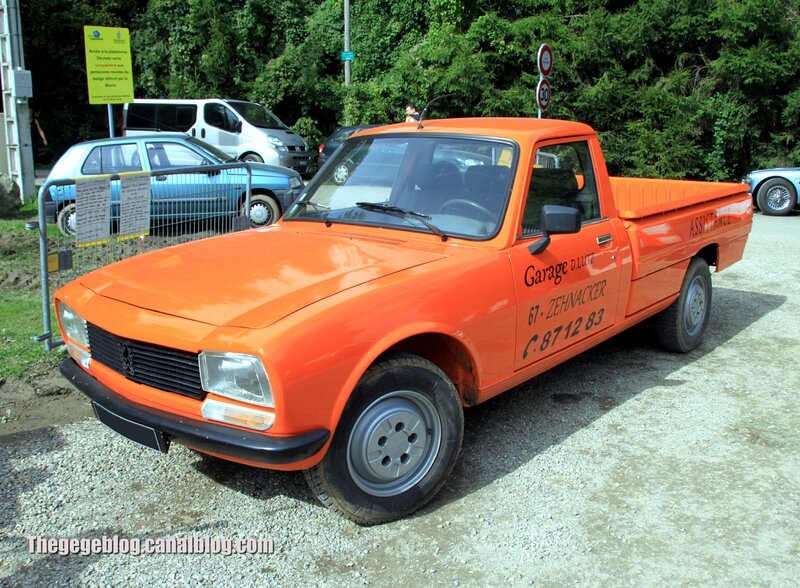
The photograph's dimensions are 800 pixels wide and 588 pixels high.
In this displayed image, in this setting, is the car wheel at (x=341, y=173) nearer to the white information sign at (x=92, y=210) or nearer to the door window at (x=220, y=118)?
the white information sign at (x=92, y=210)

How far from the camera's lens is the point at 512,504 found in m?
3.66

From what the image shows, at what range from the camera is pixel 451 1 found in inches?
881

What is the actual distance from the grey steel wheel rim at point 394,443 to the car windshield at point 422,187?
1.07 meters

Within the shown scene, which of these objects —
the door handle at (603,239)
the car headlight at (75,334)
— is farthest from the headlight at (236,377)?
the door handle at (603,239)

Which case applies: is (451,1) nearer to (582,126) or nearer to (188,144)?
(188,144)

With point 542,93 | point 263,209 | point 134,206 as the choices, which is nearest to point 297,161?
point 263,209

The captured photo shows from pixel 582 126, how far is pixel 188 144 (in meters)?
7.88

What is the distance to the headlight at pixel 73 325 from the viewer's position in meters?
3.75

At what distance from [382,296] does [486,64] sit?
1846cm

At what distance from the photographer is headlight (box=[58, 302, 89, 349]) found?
3753mm

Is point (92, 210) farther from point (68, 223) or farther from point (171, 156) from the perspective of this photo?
point (171, 156)

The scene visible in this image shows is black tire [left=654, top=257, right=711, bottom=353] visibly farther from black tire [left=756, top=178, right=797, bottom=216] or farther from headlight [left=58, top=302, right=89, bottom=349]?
black tire [left=756, top=178, right=797, bottom=216]

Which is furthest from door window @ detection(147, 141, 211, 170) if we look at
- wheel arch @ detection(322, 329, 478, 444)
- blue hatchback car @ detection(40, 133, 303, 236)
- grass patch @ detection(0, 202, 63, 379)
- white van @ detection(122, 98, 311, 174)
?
wheel arch @ detection(322, 329, 478, 444)


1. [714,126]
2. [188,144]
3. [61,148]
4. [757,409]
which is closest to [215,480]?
[757,409]
